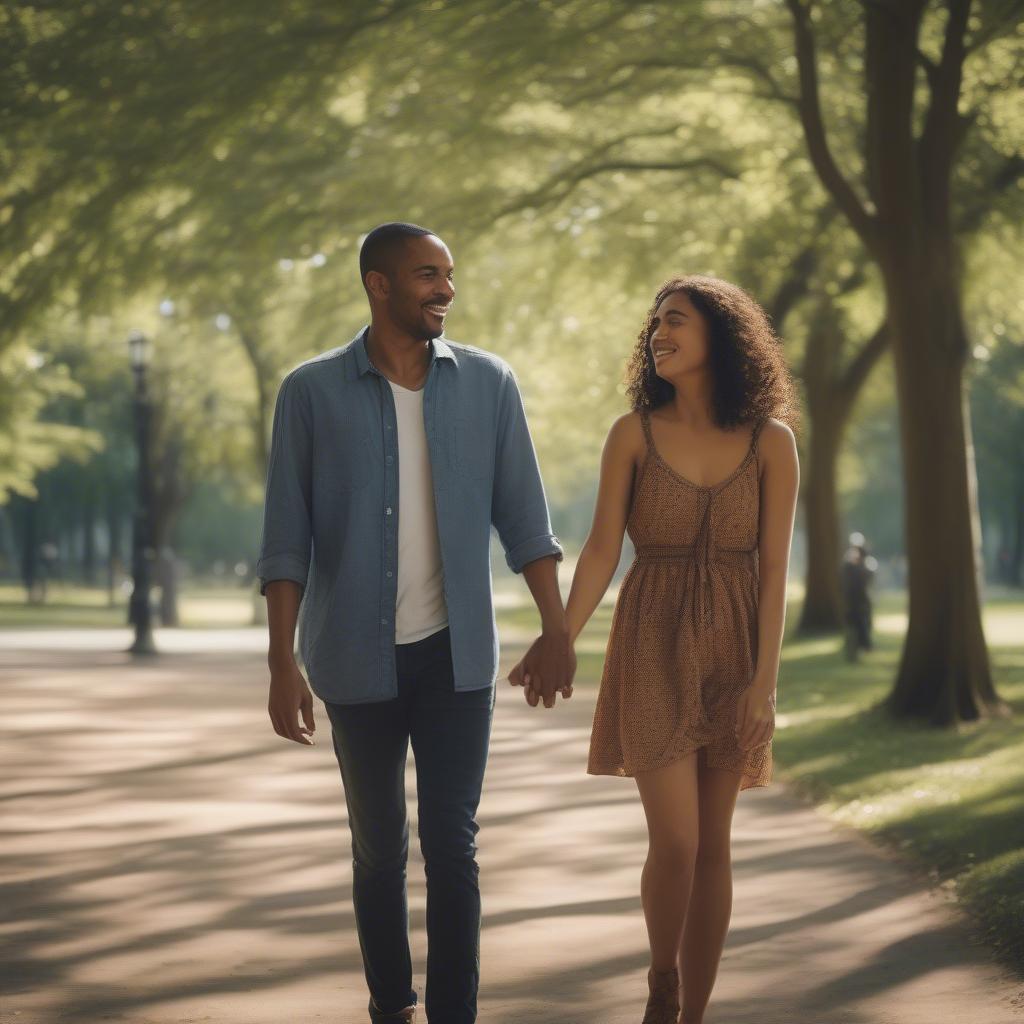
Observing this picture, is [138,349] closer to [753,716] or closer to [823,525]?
[823,525]

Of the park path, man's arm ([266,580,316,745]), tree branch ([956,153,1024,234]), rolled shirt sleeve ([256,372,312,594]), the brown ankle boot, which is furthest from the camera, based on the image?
tree branch ([956,153,1024,234])

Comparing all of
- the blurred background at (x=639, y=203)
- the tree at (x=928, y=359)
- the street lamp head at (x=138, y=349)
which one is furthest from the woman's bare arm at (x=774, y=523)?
the street lamp head at (x=138, y=349)

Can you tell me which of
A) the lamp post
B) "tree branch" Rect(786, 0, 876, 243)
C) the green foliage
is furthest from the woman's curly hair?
the green foliage

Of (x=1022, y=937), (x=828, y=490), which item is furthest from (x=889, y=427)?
(x=1022, y=937)

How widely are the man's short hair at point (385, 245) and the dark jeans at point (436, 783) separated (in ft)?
2.97

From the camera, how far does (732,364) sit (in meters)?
5.18

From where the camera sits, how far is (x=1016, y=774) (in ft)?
39.1

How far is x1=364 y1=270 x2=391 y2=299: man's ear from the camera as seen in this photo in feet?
15.9

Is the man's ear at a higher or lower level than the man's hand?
higher

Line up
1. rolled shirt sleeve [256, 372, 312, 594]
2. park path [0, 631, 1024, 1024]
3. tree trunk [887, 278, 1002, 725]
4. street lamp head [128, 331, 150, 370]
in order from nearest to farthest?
1. rolled shirt sleeve [256, 372, 312, 594]
2. park path [0, 631, 1024, 1024]
3. tree trunk [887, 278, 1002, 725]
4. street lamp head [128, 331, 150, 370]

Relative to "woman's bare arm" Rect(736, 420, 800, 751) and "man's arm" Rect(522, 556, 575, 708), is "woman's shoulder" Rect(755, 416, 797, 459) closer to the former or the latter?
"woman's bare arm" Rect(736, 420, 800, 751)

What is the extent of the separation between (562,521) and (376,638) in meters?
101

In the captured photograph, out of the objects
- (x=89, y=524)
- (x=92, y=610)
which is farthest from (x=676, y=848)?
(x=89, y=524)

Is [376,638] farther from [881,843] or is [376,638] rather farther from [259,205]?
[259,205]
